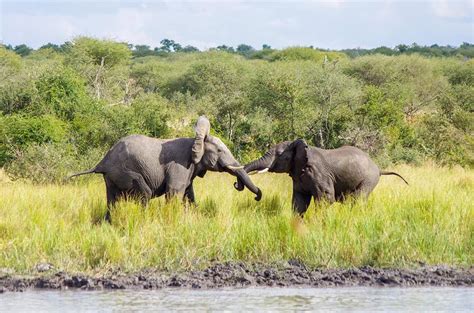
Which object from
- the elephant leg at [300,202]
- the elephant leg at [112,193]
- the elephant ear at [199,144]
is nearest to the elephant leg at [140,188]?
the elephant leg at [112,193]

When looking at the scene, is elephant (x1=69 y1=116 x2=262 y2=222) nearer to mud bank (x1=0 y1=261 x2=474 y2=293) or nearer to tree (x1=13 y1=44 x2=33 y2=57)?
mud bank (x1=0 y1=261 x2=474 y2=293)

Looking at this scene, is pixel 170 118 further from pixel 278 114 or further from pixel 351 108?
pixel 351 108

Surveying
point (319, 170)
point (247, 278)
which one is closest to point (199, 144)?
point (319, 170)

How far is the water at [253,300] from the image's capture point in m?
9.44

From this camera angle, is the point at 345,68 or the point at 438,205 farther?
the point at 345,68

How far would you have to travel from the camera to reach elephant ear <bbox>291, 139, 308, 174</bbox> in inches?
525

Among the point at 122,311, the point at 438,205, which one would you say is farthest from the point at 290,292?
the point at 438,205

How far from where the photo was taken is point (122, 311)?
9.30m

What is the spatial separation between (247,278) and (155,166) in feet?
10.3

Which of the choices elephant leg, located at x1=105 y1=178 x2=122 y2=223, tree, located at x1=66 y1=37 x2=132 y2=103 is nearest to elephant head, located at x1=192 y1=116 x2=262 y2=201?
elephant leg, located at x1=105 y1=178 x2=122 y2=223

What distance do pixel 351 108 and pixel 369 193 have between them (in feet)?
36.4

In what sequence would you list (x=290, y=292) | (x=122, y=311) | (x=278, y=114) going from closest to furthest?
(x=122, y=311) < (x=290, y=292) < (x=278, y=114)

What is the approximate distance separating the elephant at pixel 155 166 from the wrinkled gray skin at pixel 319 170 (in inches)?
19.8

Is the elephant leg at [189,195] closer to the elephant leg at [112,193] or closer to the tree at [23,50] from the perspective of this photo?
the elephant leg at [112,193]
